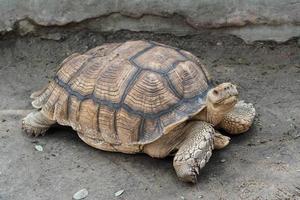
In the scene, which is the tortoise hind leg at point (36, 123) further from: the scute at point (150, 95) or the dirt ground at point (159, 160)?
the scute at point (150, 95)

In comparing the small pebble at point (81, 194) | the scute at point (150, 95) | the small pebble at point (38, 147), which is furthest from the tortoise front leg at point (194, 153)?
the small pebble at point (38, 147)

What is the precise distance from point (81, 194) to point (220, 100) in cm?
110

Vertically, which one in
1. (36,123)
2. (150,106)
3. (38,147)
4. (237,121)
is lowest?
A: (38,147)

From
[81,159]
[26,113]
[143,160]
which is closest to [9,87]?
[26,113]

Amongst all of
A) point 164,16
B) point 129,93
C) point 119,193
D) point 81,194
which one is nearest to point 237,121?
point 129,93

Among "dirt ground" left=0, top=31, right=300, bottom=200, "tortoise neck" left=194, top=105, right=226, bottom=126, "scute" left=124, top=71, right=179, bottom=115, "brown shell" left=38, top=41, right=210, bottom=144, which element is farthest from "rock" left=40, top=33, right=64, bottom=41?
"tortoise neck" left=194, top=105, right=226, bottom=126

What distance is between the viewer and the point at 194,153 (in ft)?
11.7

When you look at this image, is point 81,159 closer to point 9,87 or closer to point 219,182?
point 219,182

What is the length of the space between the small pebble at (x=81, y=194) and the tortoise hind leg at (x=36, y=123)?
76 centimetres

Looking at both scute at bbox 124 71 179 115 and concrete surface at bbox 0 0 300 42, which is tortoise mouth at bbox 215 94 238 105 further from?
concrete surface at bbox 0 0 300 42

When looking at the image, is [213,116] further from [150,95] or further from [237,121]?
[150,95]

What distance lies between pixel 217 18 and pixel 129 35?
0.82 metres

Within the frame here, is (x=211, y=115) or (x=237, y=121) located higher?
(x=211, y=115)

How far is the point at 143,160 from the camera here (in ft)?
12.8
